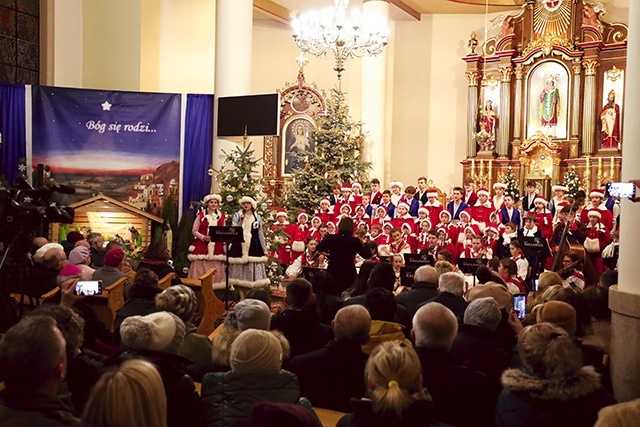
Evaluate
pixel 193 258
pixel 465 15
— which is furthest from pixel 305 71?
pixel 193 258

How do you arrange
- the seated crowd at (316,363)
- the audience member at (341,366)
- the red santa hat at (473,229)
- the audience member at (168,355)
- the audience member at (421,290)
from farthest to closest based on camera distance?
the red santa hat at (473,229), the audience member at (421,290), the audience member at (341,366), the audience member at (168,355), the seated crowd at (316,363)

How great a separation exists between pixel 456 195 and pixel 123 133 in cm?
619

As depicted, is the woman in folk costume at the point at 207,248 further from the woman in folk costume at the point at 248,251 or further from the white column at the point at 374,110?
the white column at the point at 374,110

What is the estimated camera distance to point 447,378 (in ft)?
12.5

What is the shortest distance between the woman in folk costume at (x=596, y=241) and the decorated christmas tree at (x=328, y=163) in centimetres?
658

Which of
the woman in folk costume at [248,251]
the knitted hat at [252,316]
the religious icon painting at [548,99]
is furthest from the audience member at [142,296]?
the religious icon painting at [548,99]

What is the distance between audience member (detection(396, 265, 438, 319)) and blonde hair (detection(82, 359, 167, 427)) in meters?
4.03

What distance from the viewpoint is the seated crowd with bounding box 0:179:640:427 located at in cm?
253

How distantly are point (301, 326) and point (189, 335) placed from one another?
2.74ft

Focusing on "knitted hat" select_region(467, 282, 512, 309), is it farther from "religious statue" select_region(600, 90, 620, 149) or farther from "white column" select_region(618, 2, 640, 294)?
"religious statue" select_region(600, 90, 620, 149)

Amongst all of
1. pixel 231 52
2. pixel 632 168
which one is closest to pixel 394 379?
pixel 632 168

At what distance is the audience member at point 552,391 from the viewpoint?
10.6ft

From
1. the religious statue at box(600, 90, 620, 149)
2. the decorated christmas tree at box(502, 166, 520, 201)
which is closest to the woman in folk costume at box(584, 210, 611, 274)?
the decorated christmas tree at box(502, 166, 520, 201)

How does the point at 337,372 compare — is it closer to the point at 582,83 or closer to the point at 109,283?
the point at 109,283
